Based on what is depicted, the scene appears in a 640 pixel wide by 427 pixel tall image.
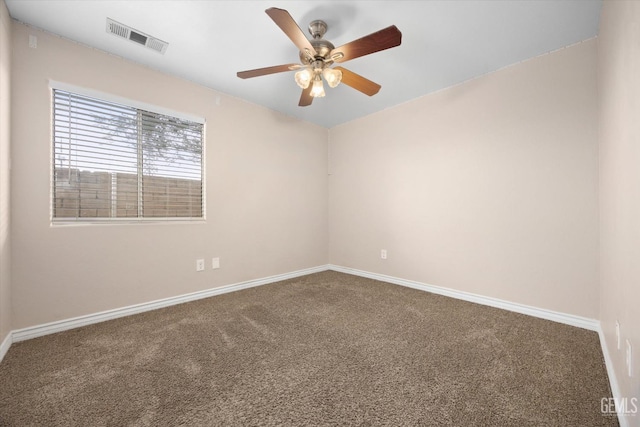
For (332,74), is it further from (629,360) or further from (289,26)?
(629,360)

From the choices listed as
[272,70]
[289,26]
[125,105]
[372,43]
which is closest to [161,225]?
[125,105]

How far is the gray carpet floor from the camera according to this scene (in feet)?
3.86

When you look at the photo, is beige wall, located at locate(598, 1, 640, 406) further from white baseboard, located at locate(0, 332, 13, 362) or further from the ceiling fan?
white baseboard, located at locate(0, 332, 13, 362)

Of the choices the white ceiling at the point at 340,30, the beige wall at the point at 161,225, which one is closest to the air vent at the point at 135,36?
the white ceiling at the point at 340,30

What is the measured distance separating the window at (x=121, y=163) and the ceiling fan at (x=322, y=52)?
1196 millimetres

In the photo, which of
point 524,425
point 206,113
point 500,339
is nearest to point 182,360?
point 524,425

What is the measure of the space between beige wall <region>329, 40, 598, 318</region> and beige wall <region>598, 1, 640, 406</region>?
0.22 m

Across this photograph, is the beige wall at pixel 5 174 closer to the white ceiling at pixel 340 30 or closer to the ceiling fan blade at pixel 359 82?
the white ceiling at pixel 340 30

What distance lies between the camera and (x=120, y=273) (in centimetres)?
228

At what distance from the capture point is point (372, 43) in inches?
63.4

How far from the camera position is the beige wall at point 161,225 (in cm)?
190

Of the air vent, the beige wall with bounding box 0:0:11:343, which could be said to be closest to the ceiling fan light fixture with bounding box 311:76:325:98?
the air vent

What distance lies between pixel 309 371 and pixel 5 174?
2422 mm

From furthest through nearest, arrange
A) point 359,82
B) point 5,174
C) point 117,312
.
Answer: point 117,312 → point 359,82 → point 5,174
